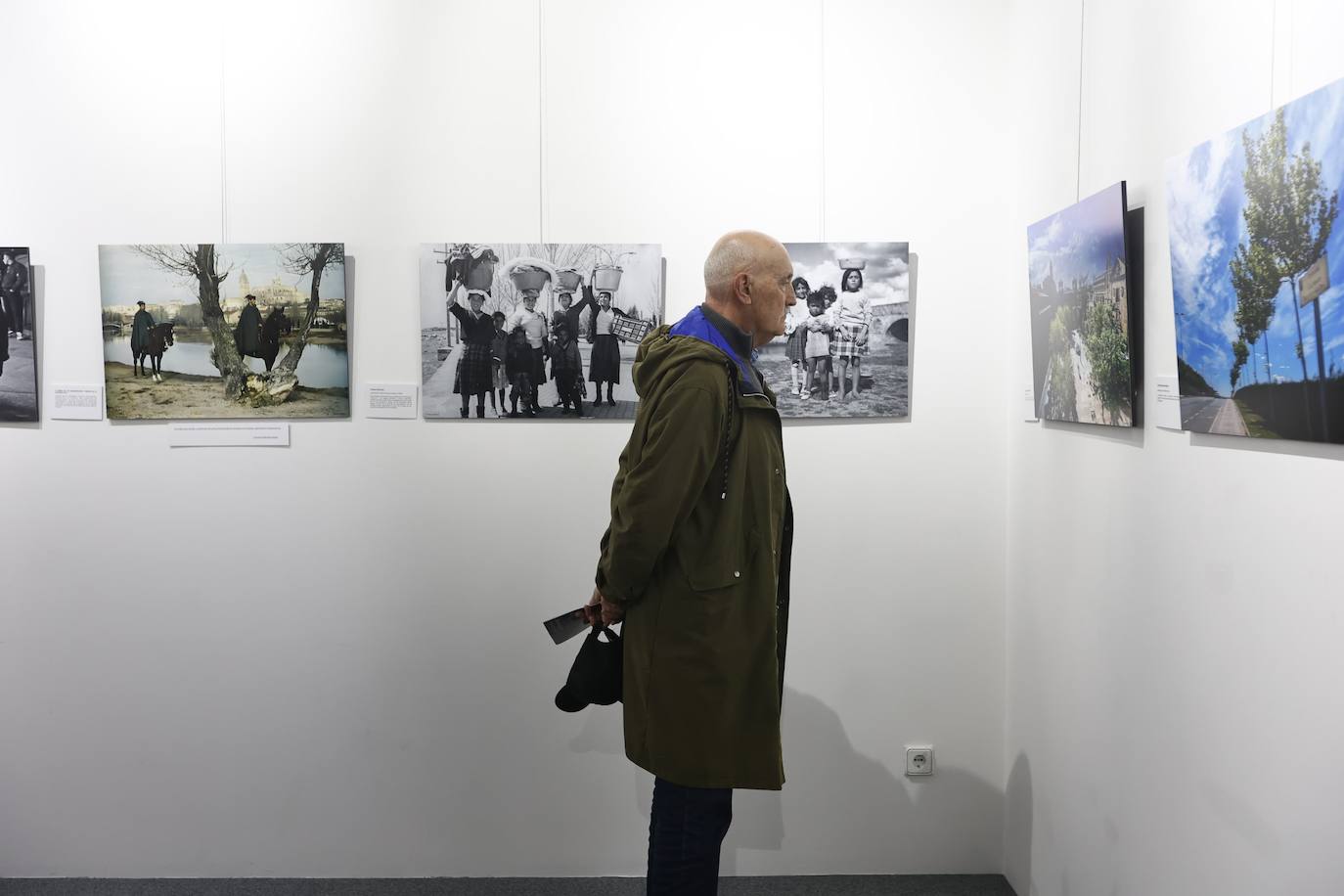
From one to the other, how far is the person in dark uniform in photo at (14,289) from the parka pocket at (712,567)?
2363mm

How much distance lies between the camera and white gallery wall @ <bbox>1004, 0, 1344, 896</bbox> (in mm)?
1492

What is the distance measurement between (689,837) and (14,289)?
2.68m

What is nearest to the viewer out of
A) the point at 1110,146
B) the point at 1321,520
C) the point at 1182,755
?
the point at 1321,520

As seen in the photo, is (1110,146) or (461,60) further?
(461,60)

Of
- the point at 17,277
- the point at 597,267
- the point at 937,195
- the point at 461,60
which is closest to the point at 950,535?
the point at 937,195

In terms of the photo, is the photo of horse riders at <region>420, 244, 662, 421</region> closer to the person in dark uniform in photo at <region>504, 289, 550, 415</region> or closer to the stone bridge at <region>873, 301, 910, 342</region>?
the person in dark uniform in photo at <region>504, 289, 550, 415</region>

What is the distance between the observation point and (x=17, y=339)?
2857 millimetres

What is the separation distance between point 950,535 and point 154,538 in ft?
8.56

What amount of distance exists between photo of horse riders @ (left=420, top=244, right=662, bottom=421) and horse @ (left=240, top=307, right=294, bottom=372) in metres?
0.44

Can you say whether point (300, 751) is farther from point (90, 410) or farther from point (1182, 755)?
point (1182, 755)

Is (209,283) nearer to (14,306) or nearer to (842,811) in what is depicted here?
(14,306)

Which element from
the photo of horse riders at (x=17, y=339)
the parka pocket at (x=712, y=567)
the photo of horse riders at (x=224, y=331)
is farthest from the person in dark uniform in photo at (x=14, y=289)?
the parka pocket at (x=712, y=567)

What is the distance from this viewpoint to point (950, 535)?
290cm

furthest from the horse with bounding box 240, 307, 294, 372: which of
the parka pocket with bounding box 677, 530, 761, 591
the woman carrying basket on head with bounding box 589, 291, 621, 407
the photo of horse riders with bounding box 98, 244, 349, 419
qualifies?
the parka pocket with bounding box 677, 530, 761, 591
